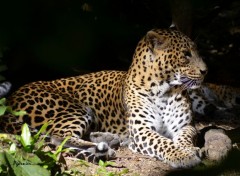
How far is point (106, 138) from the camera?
7.39 metres

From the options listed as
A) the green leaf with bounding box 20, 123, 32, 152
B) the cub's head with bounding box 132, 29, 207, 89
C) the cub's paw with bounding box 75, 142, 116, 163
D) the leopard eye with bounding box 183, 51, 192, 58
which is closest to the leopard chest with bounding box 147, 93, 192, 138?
the cub's head with bounding box 132, 29, 207, 89

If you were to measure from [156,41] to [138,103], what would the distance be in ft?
2.50

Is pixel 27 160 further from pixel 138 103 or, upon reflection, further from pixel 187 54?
pixel 187 54

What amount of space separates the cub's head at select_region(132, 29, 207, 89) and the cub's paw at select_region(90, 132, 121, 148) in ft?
2.74

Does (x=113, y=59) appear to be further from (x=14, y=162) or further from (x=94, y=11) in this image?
(x=14, y=162)

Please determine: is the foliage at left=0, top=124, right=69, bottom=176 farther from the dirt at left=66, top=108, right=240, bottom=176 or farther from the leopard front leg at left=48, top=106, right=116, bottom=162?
the leopard front leg at left=48, top=106, right=116, bottom=162

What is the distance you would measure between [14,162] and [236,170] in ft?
6.29

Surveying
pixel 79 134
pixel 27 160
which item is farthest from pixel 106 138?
pixel 27 160

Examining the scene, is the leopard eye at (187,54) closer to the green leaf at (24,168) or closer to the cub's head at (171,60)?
the cub's head at (171,60)

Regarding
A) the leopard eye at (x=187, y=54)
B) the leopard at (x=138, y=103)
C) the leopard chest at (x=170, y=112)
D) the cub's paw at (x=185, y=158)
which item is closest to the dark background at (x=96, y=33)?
the leopard at (x=138, y=103)

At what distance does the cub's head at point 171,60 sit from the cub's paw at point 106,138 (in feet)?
2.74

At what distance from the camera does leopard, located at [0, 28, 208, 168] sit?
7309 mm

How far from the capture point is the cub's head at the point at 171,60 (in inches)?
293

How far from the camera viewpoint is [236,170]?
2.76 metres
